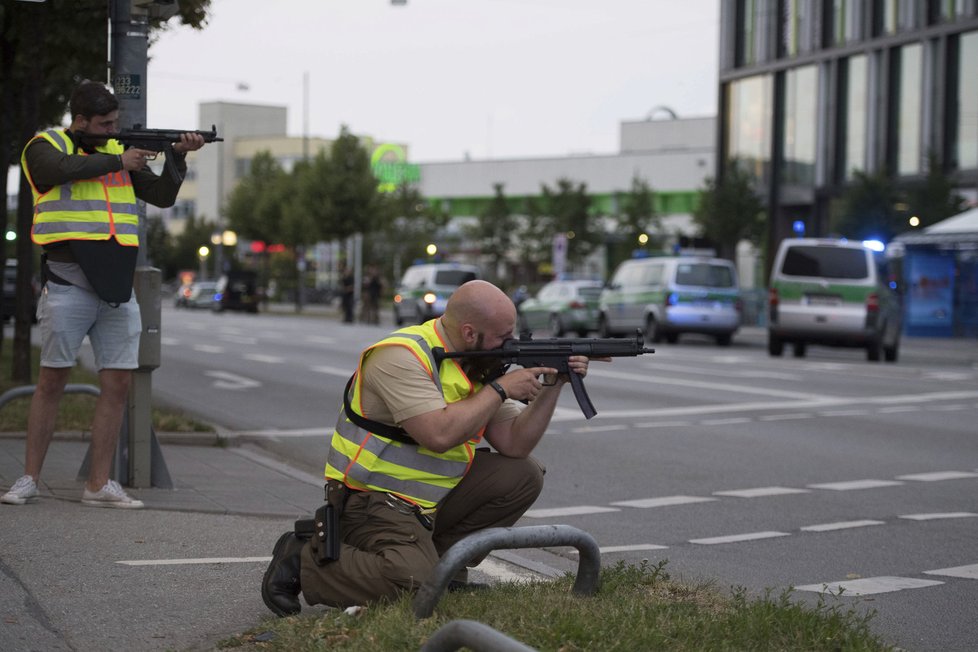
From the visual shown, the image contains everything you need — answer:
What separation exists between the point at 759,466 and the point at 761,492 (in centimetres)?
143

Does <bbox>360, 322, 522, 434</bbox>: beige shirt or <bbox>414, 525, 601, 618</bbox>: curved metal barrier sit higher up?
<bbox>360, 322, 522, 434</bbox>: beige shirt

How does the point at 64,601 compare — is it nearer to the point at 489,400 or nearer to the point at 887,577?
the point at 489,400

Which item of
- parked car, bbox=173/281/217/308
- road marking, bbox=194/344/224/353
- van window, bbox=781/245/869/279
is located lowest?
parked car, bbox=173/281/217/308

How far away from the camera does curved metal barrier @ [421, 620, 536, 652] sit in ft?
11.1

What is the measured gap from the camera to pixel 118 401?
24.6 ft

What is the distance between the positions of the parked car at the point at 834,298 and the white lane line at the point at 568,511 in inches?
730

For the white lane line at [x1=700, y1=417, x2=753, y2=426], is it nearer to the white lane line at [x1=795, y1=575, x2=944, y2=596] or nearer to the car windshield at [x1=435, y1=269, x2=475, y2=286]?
the white lane line at [x1=795, y1=575, x2=944, y2=596]

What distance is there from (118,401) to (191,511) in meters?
0.68

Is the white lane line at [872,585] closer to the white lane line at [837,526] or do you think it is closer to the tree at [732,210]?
the white lane line at [837,526]

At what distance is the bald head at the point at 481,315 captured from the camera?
204 inches

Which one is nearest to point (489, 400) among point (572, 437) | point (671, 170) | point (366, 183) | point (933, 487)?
point (933, 487)

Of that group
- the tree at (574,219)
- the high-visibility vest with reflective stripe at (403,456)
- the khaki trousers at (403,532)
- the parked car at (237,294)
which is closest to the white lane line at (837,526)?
the khaki trousers at (403,532)

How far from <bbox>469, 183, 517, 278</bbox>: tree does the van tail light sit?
4788 centimetres

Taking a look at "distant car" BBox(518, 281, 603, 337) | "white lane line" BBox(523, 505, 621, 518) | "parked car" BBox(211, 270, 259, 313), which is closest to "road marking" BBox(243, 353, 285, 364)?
"distant car" BBox(518, 281, 603, 337)
